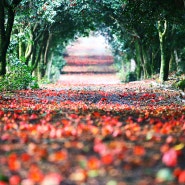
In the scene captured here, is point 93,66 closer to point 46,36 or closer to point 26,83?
point 46,36

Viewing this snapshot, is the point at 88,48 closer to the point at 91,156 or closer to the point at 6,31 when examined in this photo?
the point at 6,31

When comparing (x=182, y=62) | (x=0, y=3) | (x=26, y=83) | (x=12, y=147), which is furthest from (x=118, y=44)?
(x=12, y=147)

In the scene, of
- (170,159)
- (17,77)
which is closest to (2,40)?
(17,77)

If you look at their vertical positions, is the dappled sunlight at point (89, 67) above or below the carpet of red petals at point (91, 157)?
above

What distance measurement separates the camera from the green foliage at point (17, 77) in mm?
18547

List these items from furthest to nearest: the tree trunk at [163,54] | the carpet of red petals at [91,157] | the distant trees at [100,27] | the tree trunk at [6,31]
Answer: the tree trunk at [163,54] < the distant trees at [100,27] < the tree trunk at [6,31] < the carpet of red petals at [91,157]

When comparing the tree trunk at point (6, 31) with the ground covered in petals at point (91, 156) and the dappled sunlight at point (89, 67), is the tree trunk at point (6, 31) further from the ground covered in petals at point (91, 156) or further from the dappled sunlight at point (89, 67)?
the dappled sunlight at point (89, 67)

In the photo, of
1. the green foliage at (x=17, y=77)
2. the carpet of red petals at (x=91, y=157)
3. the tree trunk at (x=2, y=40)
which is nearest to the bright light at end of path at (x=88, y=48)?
the green foliage at (x=17, y=77)

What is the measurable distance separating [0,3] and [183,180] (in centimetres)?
1442

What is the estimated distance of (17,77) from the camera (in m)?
20.0

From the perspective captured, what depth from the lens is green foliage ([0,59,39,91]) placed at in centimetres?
1855

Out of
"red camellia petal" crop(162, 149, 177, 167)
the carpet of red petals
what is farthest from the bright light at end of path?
"red camellia petal" crop(162, 149, 177, 167)

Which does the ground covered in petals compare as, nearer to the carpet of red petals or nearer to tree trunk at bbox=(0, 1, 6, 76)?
the carpet of red petals

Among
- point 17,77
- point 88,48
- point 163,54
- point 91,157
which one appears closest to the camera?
point 91,157
